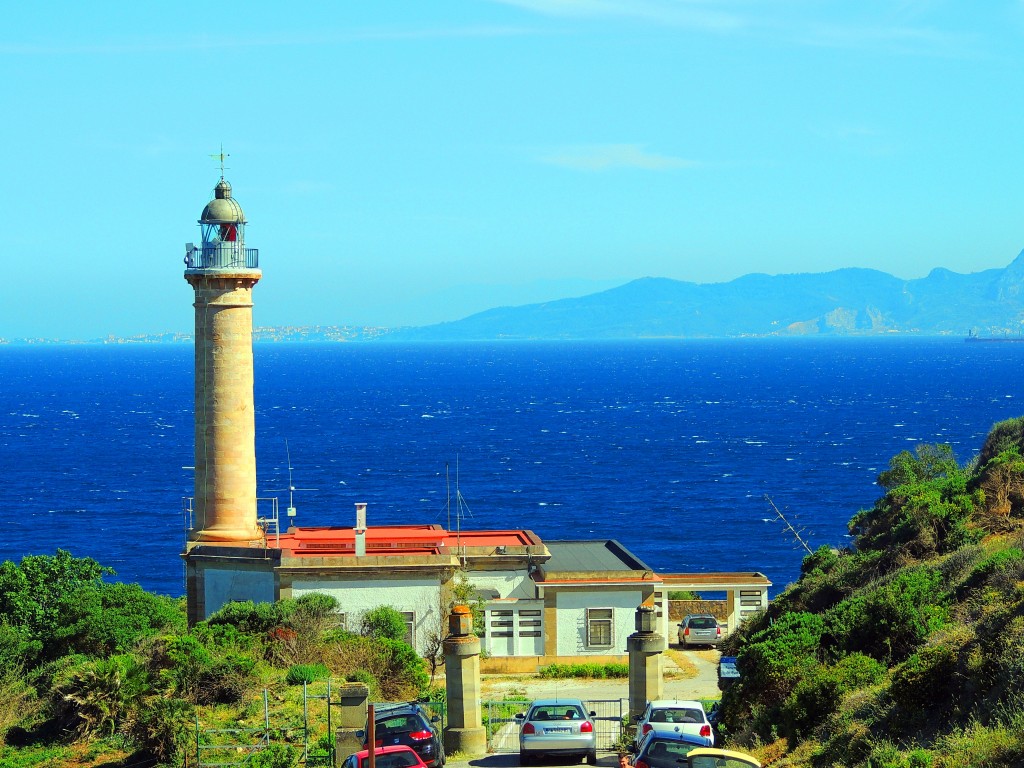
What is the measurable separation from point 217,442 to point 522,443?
87.0 meters

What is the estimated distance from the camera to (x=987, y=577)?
1916 cm

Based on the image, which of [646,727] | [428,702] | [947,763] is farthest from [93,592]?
[947,763]

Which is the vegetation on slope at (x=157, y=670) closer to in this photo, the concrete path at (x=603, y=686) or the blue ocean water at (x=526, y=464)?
the concrete path at (x=603, y=686)

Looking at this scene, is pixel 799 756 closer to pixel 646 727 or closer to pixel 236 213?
pixel 646 727

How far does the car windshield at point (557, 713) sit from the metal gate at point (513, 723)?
146 centimetres

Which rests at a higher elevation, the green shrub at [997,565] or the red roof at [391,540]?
the green shrub at [997,565]

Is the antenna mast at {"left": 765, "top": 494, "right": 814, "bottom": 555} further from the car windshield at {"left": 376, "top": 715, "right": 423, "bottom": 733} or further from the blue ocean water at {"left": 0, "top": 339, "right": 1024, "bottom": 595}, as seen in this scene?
the car windshield at {"left": 376, "top": 715, "right": 423, "bottom": 733}

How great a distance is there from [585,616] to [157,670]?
1101 cm

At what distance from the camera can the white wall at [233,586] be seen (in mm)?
29703

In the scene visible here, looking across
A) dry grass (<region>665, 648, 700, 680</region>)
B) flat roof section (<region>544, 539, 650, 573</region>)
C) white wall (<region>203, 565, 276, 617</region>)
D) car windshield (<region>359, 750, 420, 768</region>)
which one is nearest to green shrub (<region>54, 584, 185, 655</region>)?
white wall (<region>203, 565, 276, 617</region>)

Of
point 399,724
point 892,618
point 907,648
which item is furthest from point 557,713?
point 892,618

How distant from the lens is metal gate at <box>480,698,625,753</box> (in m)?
20.0

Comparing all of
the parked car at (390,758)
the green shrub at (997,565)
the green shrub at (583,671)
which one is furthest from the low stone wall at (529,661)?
the parked car at (390,758)

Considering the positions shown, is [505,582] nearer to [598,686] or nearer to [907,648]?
[598,686]
